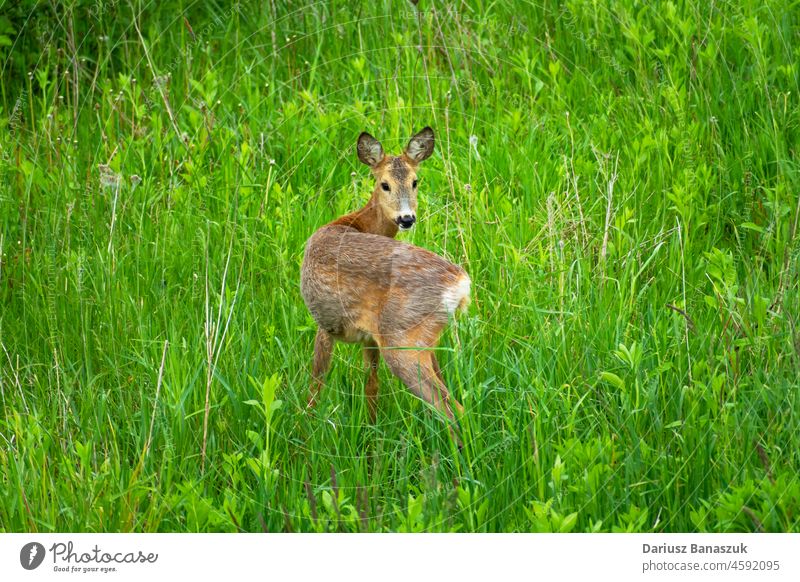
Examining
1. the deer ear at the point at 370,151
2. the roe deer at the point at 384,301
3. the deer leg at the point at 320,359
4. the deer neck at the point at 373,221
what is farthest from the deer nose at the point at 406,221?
the deer leg at the point at 320,359

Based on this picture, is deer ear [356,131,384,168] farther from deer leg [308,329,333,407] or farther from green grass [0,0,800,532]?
deer leg [308,329,333,407]

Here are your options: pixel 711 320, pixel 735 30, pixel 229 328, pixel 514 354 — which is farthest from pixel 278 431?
pixel 735 30

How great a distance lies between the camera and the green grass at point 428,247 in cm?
434

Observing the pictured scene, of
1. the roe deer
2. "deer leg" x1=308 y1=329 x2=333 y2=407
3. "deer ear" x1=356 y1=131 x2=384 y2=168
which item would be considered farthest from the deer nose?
"deer leg" x1=308 y1=329 x2=333 y2=407

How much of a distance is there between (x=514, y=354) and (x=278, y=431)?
1043 mm

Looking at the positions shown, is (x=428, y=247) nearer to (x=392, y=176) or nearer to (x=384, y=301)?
(x=392, y=176)

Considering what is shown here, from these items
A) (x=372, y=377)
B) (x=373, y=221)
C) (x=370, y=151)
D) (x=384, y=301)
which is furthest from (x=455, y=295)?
(x=370, y=151)

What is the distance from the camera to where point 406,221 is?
17.5 ft

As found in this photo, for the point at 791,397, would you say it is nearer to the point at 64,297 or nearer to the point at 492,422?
the point at 492,422

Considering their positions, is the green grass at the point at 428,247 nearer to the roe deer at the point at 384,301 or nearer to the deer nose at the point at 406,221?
the roe deer at the point at 384,301

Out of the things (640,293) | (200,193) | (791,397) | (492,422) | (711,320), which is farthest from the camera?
(200,193)

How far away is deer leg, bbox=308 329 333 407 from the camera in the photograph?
17.1 feet

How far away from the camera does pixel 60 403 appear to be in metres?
5.00

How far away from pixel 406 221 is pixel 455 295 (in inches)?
18.3
